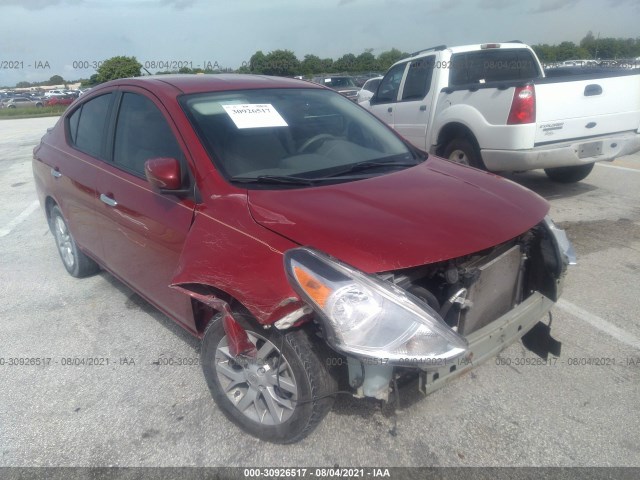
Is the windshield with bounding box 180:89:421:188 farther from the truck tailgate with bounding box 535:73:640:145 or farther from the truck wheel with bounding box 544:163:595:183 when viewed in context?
the truck wheel with bounding box 544:163:595:183

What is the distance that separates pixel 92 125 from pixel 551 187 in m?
5.70

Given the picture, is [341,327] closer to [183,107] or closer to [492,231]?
[492,231]

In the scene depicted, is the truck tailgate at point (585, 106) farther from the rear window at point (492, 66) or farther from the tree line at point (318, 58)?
the tree line at point (318, 58)

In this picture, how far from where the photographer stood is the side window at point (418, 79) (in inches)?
289

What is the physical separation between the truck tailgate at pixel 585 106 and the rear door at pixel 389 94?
8.69 ft

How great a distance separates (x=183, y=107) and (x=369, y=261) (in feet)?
5.23

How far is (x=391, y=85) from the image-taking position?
27.1 feet

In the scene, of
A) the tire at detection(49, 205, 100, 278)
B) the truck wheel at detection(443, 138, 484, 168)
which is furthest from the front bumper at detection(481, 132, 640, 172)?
the tire at detection(49, 205, 100, 278)

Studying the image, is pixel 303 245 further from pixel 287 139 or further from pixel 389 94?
pixel 389 94

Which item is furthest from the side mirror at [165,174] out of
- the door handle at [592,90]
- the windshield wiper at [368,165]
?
the door handle at [592,90]


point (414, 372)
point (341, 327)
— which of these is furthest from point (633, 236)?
point (341, 327)

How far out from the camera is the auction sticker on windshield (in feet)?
10.2

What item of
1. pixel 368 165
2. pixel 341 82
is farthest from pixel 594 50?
pixel 368 165

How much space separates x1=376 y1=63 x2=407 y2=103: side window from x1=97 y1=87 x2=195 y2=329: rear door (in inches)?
207
